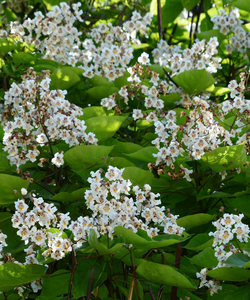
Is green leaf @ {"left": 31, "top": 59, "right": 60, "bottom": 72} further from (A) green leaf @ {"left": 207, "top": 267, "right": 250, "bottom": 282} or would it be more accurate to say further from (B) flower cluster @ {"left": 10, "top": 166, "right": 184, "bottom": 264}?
(A) green leaf @ {"left": 207, "top": 267, "right": 250, "bottom": 282}

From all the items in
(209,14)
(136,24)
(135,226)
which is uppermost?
(209,14)

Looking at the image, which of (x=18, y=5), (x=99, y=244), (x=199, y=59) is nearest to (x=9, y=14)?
(x=18, y=5)

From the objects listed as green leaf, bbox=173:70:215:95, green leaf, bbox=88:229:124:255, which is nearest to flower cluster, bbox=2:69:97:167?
green leaf, bbox=88:229:124:255

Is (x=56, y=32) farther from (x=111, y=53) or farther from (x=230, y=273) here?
(x=230, y=273)

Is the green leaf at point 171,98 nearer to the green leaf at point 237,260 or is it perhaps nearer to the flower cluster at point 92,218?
the flower cluster at point 92,218

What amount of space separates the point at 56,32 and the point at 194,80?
0.86m

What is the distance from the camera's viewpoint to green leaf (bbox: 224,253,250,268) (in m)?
1.06

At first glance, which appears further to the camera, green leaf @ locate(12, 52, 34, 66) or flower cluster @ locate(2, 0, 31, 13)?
flower cluster @ locate(2, 0, 31, 13)

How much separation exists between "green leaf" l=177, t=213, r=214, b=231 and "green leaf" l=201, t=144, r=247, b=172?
0.19 meters

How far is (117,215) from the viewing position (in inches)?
49.0

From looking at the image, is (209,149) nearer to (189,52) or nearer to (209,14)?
(189,52)

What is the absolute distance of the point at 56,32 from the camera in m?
2.47

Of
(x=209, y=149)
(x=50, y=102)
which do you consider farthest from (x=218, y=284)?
(x=50, y=102)

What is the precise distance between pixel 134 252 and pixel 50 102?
0.72 meters
